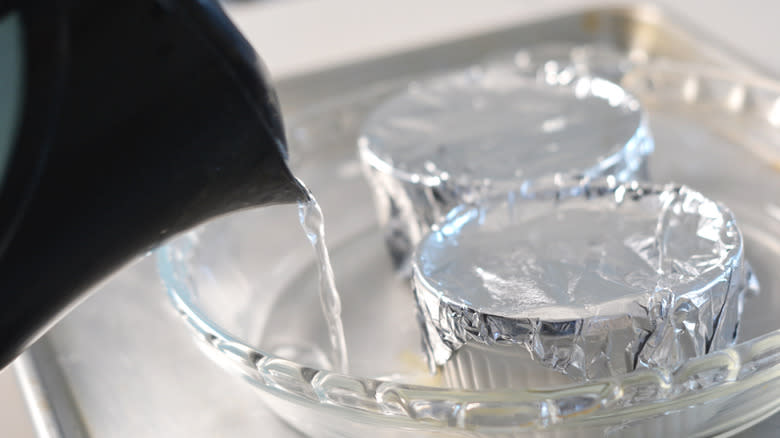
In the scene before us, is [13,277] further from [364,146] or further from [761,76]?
[761,76]

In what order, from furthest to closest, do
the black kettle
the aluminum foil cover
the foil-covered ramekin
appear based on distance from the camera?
the foil-covered ramekin
the aluminum foil cover
the black kettle

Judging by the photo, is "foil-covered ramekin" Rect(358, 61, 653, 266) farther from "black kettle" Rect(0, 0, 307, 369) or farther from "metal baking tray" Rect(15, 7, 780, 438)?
"black kettle" Rect(0, 0, 307, 369)

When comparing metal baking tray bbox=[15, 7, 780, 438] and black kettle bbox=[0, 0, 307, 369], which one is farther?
metal baking tray bbox=[15, 7, 780, 438]

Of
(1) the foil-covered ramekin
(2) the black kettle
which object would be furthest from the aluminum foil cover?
(2) the black kettle

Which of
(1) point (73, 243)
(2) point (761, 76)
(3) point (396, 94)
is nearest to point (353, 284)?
(3) point (396, 94)

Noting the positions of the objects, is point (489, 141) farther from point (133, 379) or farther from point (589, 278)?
point (133, 379)

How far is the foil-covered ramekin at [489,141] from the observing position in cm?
68

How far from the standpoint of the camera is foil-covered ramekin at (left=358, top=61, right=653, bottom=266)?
0.68m

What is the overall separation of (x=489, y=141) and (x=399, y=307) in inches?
6.9

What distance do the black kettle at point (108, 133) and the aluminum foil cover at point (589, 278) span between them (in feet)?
0.59

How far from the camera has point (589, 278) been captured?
0.54 metres

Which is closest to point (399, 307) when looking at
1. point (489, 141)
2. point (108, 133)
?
point (489, 141)

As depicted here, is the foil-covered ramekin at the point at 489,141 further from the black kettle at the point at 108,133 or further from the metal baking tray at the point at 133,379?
the black kettle at the point at 108,133

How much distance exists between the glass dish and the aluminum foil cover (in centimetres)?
5
